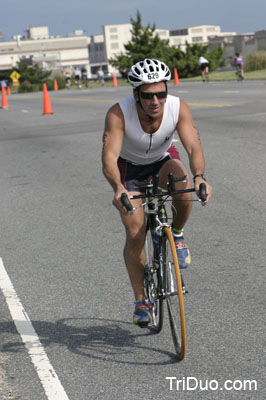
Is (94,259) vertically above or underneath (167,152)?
underneath

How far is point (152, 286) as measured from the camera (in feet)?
17.8

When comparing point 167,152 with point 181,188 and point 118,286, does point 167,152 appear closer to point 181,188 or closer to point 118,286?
point 181,188

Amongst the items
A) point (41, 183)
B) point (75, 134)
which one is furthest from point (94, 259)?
point (75, 134)

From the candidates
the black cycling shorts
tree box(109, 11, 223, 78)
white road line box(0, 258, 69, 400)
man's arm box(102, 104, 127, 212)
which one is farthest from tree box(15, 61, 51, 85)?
man's arm box(102, 104, 127, 212)

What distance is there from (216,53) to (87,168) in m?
51.0

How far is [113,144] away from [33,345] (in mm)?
1562

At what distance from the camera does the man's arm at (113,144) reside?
17.0ft

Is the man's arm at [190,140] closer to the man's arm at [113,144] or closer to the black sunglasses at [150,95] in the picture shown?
the black sunglasses at [150,95]

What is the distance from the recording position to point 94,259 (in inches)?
313

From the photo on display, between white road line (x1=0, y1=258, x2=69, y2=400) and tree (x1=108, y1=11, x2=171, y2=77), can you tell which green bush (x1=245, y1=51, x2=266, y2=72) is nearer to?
tree (x1=108, y1=11, x2=171, y2=77)

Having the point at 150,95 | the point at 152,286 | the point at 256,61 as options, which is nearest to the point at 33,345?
the point at 152,286

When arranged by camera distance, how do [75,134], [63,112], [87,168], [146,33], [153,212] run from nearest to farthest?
1. [153,212]
2. [87,168]
3. [75,134]
4. [63,112]
5. [146,33]

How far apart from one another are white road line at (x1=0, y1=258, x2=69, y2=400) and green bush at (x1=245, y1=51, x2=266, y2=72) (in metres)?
49.1

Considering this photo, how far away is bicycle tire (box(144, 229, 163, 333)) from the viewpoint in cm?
539
